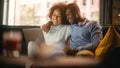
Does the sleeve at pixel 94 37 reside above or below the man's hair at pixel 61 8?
below

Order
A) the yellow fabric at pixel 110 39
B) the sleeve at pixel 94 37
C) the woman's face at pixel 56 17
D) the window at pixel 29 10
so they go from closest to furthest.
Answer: the yellow fabric at pixel 110 39, the sleeve at pixel 94 37, the woman's face at pixel 56 17, the window at pixel 29 10

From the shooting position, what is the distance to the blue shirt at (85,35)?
1.41 m

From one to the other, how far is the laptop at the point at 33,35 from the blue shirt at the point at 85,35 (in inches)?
9.0

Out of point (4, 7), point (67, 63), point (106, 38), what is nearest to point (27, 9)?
point (4, 7)

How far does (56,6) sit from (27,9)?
1.20 feet

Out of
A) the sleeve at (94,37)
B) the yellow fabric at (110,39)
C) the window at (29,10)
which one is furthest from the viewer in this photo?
the window at (29,10)

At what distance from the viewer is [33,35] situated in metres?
1.46

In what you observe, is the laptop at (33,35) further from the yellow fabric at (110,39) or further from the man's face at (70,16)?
the yellow fabric at (110,39)

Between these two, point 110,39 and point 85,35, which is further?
point 85,35

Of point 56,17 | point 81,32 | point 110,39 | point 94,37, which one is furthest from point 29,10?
point 110,39

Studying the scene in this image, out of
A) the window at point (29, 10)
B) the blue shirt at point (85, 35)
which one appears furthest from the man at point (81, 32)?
the window at point (29, 10)

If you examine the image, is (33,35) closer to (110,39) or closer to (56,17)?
(56,17)

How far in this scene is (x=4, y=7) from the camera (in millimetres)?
1827

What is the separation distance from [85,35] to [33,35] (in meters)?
0.38
